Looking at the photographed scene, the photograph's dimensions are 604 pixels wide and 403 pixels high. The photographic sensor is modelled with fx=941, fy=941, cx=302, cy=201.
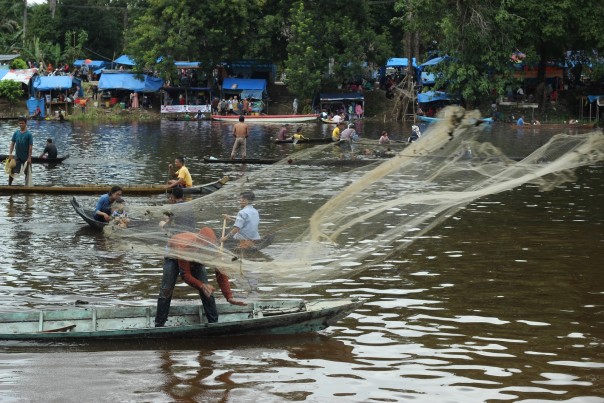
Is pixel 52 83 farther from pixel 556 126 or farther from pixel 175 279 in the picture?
pixel 175 279

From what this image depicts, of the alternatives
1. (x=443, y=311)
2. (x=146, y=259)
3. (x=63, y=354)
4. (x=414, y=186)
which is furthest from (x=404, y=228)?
(x=146, y=259)

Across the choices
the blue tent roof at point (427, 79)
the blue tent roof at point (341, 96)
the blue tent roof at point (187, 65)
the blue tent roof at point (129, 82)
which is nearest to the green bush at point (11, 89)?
the blue tent roof at point (129, 82)

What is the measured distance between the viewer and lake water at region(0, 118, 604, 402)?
29.8 ft

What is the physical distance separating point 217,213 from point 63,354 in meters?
3.52

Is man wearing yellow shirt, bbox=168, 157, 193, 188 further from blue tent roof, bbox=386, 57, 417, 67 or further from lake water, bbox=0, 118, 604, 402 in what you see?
blue tent roof, bbox=386, 57, 417, 67

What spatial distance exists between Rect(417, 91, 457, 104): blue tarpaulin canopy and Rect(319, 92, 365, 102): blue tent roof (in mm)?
3600

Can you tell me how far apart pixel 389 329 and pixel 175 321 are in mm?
2476

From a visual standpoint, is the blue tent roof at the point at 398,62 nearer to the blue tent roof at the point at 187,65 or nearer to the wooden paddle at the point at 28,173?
the blue tent roof at the point at 187,65

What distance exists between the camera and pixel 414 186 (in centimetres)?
1321

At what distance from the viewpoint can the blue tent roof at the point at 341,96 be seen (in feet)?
179

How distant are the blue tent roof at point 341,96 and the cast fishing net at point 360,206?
1591 inches

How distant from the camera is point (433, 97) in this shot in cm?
5188

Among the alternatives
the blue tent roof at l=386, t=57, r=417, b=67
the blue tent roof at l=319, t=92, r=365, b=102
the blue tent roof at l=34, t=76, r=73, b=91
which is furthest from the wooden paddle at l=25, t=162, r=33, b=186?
the blue tent roof at l=386, t=57, r=417, b=67

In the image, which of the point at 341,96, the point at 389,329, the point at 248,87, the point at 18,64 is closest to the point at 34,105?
the point at 18,64
